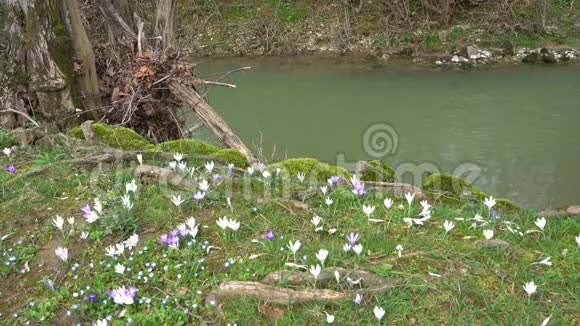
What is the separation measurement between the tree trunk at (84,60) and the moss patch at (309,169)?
104 inches

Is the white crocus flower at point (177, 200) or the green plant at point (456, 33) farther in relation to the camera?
the green plant at point (456, 33)

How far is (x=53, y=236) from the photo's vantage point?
10.5 feet

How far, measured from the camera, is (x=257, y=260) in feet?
9.46

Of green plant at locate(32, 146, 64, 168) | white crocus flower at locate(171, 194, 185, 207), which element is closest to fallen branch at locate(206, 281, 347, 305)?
white crocus flower at locate(171, 194, 185, 207)

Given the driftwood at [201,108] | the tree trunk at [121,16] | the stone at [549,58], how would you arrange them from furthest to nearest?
1. the stone at [549,58]
2. the tree trunk at [121,16]
3. the driftwood at [201,108]

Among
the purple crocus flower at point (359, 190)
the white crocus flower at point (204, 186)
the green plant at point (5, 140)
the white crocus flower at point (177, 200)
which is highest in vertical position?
the green plant at point (5, 140)

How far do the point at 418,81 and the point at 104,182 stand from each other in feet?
41.9

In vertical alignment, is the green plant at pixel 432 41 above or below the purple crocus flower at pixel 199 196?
above

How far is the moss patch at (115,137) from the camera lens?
5000mm

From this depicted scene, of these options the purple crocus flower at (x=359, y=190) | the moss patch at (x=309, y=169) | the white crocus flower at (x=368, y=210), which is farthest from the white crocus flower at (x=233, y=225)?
the moss patch at (x=309, y=169)

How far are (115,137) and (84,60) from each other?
1.63m

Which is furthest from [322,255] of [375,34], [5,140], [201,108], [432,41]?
[375,34]

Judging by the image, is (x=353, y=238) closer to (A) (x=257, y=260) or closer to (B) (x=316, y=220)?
(B) (x=316, y=220)

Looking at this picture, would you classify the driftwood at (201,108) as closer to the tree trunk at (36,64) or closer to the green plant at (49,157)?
the tree trunk at (36,64)
